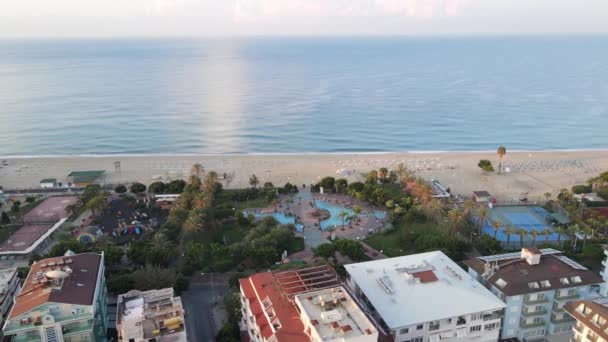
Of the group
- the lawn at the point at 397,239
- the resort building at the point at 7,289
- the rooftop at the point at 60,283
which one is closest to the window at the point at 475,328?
the lawn at the point at 397,239

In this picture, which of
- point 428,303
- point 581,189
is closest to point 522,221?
point 581,189

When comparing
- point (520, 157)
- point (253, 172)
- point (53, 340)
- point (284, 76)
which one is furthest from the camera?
point (284, 76)

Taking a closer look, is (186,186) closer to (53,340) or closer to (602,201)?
(53,340)

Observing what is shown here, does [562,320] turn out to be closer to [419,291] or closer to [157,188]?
[419,291]

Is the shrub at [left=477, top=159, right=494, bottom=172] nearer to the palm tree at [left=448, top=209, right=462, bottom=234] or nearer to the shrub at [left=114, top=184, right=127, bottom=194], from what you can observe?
the palm tree at [left=448, top=209, right=462, bottom=234]

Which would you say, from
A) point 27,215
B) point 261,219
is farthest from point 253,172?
point 27,215

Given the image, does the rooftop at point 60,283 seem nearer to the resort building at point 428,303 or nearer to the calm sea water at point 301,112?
→ the resort building at point 428,303
